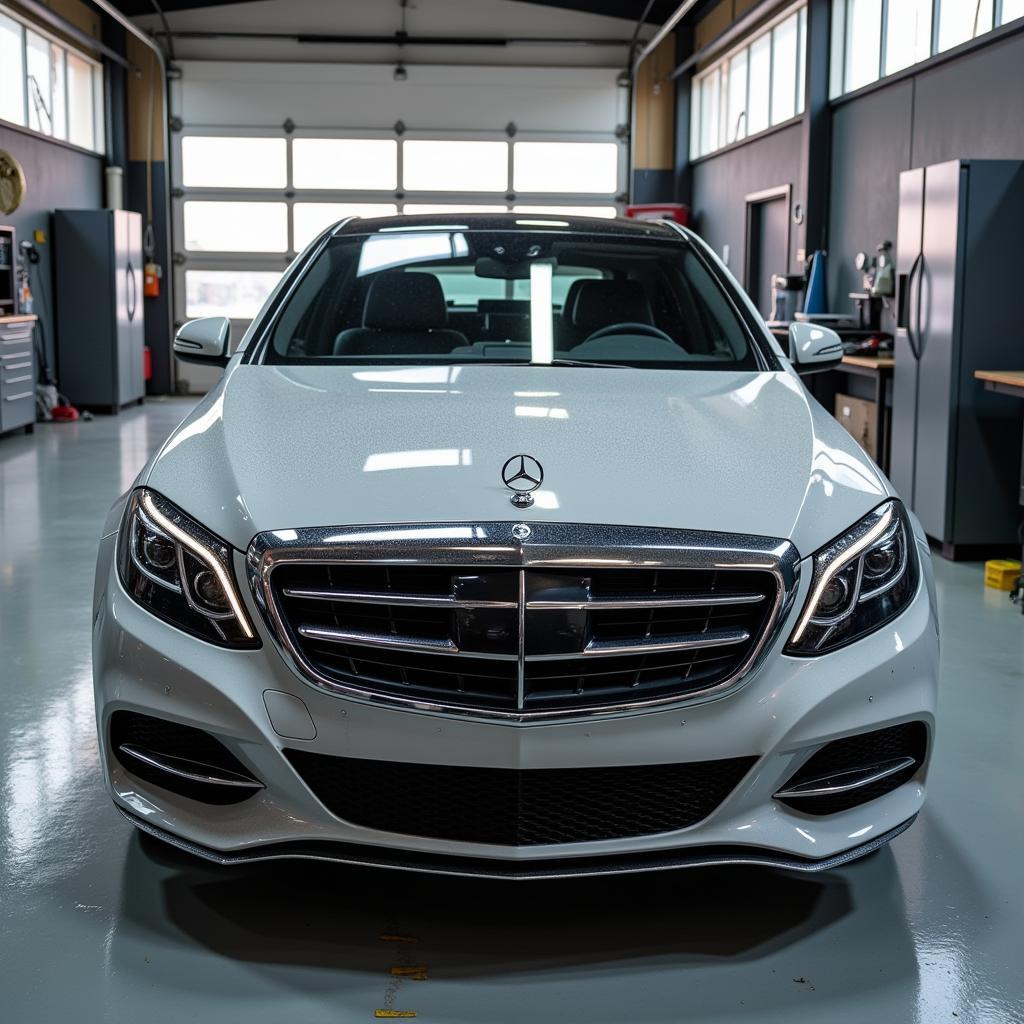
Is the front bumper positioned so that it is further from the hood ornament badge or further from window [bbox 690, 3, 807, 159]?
window [bbox 690, 3, 807, 159]

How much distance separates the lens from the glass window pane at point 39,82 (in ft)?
35.2

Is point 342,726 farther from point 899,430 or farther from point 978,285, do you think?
point 899,430

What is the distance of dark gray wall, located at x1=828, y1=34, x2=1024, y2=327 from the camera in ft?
21.3

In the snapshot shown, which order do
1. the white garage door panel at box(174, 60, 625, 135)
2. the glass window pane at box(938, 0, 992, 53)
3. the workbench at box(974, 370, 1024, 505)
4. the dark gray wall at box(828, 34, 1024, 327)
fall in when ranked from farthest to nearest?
1. the white garage door panel at box(174, 60, 625, 135)
2. the glass window pane at box(938, 0, 992, 53)
3. the dark gray wall at box(828, 34, 1024, 327)
4. the workbench at box(974, 370, 1024, 505)

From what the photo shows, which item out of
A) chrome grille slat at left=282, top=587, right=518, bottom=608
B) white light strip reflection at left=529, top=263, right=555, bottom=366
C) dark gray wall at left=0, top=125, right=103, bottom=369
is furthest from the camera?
dark gray wall at left=0, top=125, right=103, bottom=369

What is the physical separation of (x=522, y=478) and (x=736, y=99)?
10660 mm

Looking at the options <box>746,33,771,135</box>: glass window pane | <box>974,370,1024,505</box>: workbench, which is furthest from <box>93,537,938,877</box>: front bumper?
<box>746,33,771,135</box>: glass window pane

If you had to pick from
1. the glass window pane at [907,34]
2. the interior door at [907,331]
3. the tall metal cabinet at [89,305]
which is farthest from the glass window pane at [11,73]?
the interior door at [907,331]

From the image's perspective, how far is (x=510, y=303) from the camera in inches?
110

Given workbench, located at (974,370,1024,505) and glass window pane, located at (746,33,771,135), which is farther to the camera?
glass window pane, located at (746,33,771,135)

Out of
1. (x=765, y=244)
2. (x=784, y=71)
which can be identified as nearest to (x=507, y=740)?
(x=784, y=71)

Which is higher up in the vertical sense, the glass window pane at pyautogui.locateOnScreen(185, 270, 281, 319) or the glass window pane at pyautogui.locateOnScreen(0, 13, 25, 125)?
the glass window pane at pyautogui.locateOnScreen(0, 13, 25, 125)

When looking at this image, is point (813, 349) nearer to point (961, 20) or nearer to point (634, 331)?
point (634, 331)

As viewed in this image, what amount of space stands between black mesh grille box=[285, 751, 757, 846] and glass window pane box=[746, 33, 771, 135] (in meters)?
9.91
